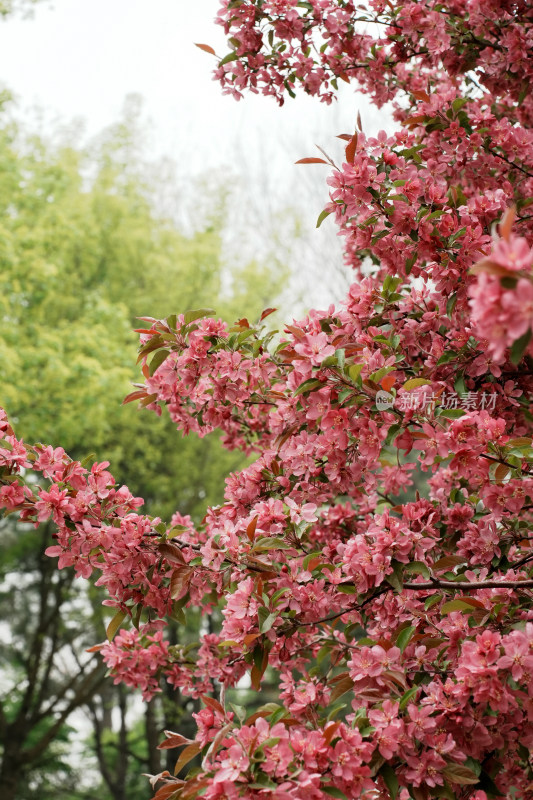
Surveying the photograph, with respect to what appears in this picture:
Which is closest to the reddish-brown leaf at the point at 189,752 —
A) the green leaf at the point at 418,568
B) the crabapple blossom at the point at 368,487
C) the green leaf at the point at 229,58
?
the crabapple blossom at the point at 368,487

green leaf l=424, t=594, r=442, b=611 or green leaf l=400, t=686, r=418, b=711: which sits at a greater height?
green leaf l=424, t=594, r=442, b=611

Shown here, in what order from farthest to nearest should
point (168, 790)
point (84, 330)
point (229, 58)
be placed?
point (84, 330)
point (229, 58)
point (168, 790)

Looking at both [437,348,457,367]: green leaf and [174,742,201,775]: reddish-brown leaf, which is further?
[437,348,457,367]: green leaf

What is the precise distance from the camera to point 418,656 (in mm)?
1760

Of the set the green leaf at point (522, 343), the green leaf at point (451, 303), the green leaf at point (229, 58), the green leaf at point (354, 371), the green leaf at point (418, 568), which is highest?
the green leaf at point (229, 58)

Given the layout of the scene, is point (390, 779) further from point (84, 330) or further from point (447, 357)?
point (84, 330)

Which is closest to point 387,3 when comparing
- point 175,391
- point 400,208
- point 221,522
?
point 400,208

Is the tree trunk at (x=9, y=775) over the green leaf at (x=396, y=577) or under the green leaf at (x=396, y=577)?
over

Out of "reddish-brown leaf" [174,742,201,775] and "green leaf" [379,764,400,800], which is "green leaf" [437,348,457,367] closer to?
"green leaf" [379,764,400,800]

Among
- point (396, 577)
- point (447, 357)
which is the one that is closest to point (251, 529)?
point (396, 577)

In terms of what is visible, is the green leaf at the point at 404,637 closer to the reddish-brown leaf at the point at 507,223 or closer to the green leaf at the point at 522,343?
the green leaf at the point at 522,343

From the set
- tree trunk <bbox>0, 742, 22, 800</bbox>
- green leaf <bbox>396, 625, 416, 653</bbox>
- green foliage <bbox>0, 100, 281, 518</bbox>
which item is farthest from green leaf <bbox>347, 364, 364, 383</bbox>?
tree trunk <bbox>0, 742, 22, 800</bbox>

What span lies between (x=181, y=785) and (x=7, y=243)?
5.46 meters

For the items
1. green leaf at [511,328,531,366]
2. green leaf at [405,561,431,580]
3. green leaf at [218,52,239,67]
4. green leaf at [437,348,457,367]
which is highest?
green leaf at [218,52,239,67]
